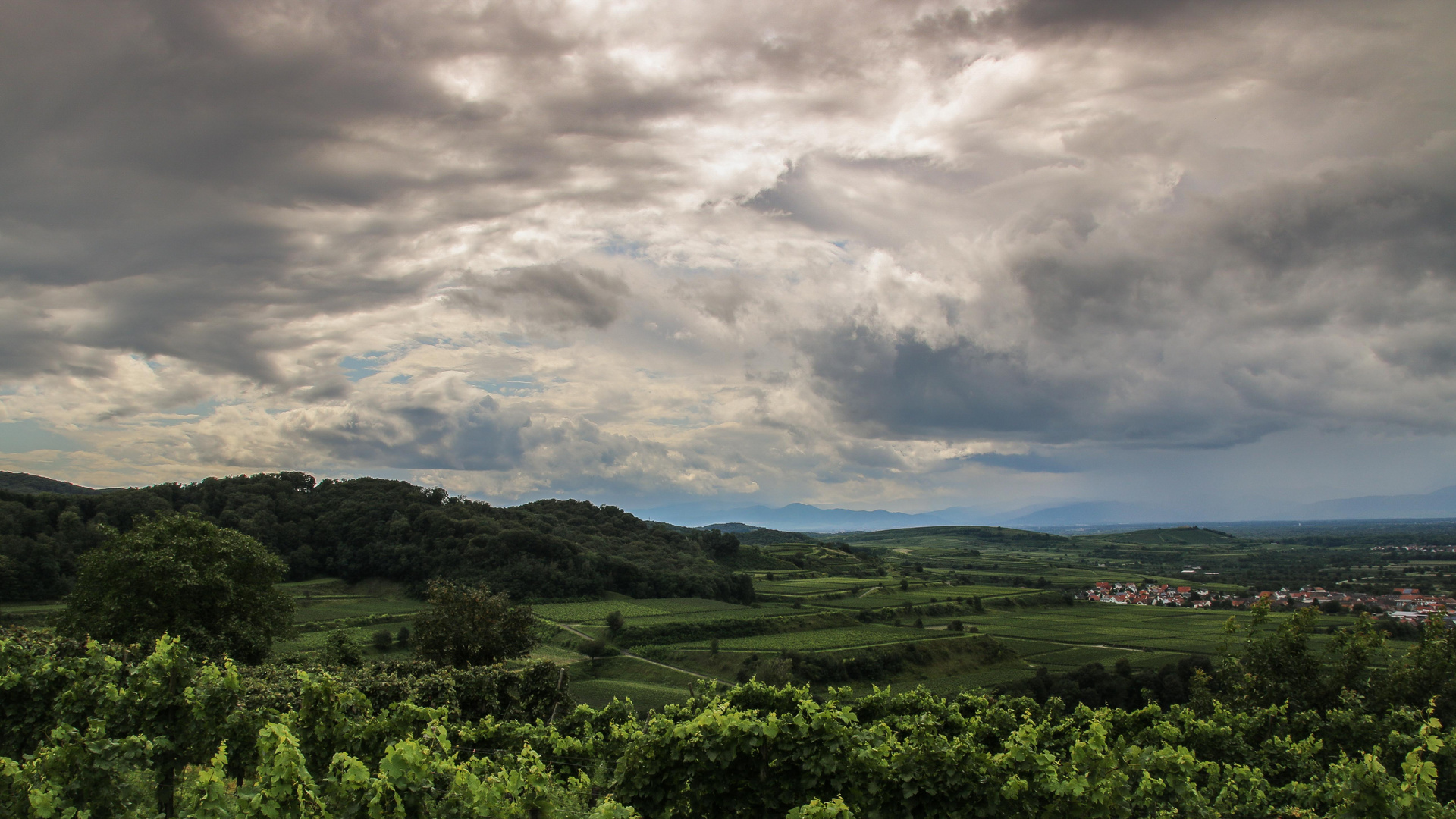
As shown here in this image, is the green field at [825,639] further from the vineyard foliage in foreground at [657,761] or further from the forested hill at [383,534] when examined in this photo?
the vineyard foliage in foreground at [657,761]

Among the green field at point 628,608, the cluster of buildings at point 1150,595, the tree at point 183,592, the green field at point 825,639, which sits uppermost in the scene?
the tree at point 183,592

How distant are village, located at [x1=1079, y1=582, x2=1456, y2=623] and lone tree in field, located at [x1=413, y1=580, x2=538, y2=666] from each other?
225 feet

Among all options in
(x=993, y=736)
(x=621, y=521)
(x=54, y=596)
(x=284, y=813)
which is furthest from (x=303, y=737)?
(x=621, y=521)

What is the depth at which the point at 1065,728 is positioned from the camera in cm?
1872

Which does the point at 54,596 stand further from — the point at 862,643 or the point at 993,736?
the point at 993,736

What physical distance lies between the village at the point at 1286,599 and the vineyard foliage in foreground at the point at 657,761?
212ft

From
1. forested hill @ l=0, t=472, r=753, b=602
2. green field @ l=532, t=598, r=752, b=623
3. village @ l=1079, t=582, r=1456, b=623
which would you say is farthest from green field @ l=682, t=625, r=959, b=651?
village @ l=1079, t=582, r=1456, b=623

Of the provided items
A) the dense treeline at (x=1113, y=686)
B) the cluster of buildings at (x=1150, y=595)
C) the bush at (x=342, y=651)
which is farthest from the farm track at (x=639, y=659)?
the cluster of buildings at (x=1150, y=595)

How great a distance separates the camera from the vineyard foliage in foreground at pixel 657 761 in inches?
393

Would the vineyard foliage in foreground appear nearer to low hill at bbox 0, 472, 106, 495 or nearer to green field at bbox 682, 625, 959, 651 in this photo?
green field at bbox 682, 625, 959, 651

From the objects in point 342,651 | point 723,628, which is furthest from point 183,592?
point 723,628

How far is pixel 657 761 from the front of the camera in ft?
42.8

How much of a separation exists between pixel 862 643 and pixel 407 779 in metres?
64.5

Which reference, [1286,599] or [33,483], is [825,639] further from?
[33,483]
